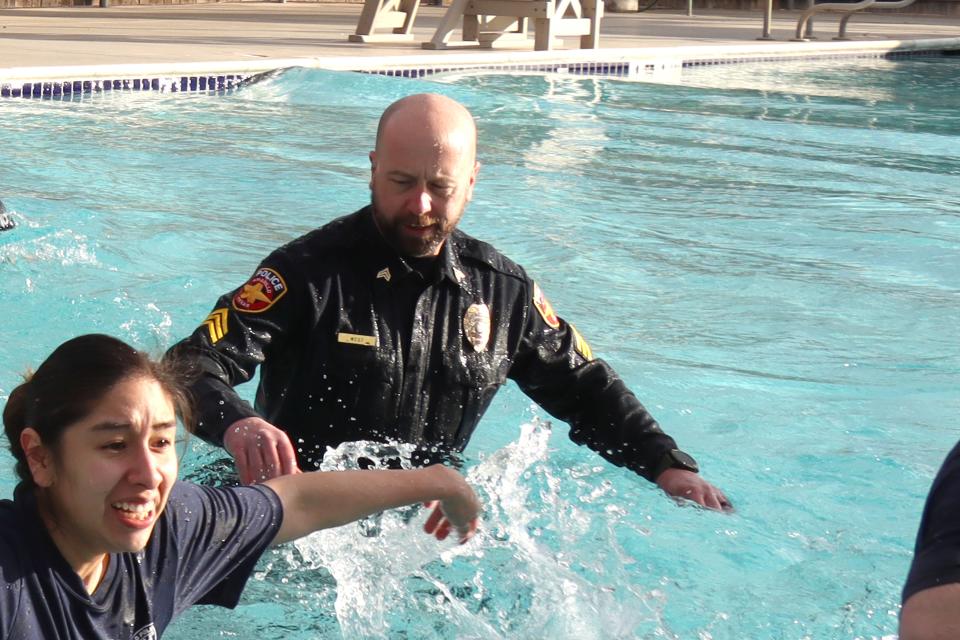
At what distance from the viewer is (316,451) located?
3439 mm

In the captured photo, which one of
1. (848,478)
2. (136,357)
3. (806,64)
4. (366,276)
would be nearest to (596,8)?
(806,64)

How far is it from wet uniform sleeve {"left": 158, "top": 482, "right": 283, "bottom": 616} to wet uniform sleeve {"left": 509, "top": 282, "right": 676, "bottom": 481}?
3.66ft

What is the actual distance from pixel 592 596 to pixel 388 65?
10616mm

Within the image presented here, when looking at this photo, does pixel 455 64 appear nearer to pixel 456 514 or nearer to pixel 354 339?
pixel 354 339

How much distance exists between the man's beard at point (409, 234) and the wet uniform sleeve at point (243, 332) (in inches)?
10.0

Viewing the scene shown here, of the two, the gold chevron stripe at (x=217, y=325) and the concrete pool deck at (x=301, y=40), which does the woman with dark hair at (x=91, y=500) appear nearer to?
the gold chevron stripe at (x=217, y=325)

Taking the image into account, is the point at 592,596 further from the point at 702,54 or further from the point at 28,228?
the point at 702,54

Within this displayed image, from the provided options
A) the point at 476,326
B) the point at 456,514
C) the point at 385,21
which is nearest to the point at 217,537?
the point at 456,514

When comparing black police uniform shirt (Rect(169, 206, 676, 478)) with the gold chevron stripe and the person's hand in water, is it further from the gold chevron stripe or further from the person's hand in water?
the person's hand in water

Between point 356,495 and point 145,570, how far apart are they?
480 mm

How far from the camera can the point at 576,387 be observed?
363cm

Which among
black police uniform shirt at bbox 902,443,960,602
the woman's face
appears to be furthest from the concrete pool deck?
black police uniform shirt at bbox 902,443,960,602

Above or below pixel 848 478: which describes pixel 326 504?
above

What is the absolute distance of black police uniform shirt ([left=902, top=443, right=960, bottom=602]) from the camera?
4.46ft
